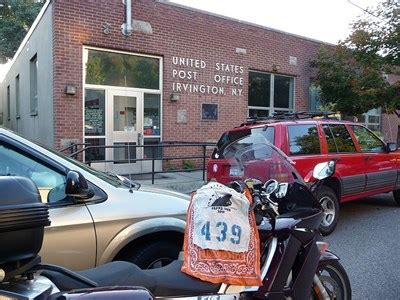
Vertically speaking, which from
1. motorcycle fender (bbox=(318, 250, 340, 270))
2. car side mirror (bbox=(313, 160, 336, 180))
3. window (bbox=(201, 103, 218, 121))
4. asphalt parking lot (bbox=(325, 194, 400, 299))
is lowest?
asphalt parking lot (bbox=(325, 194, 400, 299))

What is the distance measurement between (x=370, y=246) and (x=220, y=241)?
4157 mm

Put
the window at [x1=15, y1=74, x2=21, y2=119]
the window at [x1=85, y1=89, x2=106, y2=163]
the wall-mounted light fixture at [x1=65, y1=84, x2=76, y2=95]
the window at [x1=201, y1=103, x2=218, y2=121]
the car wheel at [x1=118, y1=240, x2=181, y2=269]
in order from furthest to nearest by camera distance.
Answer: the window at [x1=15, y1=74, x2=21, y2=119]
the window at [x1=201, y1=103, x2=218, y2=121]
the window at [x1=85, y1=89, x2=106, y2=163]
the wall-mounted light fixture at [x1=65, y1=84, x2=76, y2=95]
the car wheel at [x1=118, y1=240, x2=181, y2=269]

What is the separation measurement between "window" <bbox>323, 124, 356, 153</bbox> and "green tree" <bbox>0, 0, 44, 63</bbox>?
21.5 metres

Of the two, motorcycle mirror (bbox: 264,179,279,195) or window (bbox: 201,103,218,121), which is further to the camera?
window (bbox: 201,103,218,121)

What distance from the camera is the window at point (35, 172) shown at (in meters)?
2.95

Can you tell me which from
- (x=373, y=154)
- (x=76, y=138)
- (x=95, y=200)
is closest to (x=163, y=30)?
(x=76, y=138)

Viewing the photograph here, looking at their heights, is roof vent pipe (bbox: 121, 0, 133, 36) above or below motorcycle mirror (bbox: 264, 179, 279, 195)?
above

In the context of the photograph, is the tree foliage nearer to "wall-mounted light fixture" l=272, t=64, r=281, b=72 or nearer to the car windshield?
"wall-mounted light fixture" l=272, t=64, r=281, b=72

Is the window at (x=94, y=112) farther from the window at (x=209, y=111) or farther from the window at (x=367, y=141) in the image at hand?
the window at (x=367, y=141)

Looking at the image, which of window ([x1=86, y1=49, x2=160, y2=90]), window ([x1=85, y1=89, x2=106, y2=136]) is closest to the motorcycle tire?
window ([x1=85, y1=89, x2=106, y2=136])

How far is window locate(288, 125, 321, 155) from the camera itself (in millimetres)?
6273

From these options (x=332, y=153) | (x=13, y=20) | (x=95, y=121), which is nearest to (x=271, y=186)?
(x=332, y=153)

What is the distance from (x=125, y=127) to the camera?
11188 mm

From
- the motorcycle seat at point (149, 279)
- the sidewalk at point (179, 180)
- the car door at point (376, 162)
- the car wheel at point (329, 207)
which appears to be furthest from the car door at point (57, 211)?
the sidewalk at point (179, 180)
